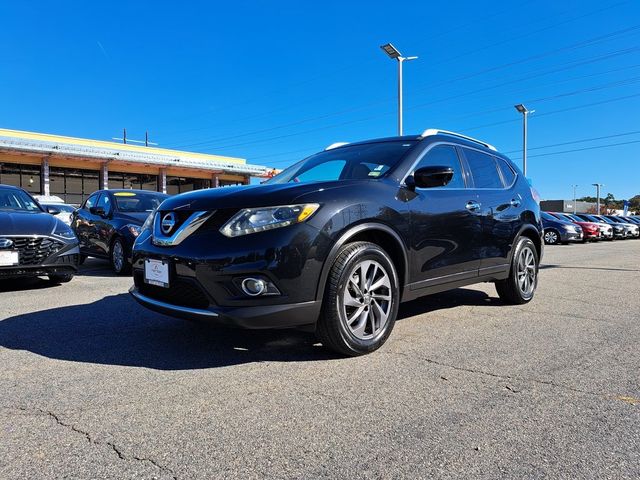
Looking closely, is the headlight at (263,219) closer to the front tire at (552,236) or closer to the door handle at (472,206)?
the door handle at (472,206)

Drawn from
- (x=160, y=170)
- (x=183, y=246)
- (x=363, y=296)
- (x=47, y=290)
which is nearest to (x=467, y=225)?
(x=363, y=296)

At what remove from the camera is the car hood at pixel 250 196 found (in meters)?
3.14

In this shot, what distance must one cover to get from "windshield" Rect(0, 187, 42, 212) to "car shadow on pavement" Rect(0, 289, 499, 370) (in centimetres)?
256

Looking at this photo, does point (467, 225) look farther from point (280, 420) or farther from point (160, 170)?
point (160, 170)

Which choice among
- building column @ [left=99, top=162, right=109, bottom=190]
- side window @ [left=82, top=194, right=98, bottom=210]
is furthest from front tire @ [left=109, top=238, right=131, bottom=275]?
building column @ [left=99, top=162, right=109, bottom=190]

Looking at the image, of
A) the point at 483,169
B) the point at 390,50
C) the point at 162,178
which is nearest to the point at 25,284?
the point at 483,169

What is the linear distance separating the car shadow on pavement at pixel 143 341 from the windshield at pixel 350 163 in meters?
1.35

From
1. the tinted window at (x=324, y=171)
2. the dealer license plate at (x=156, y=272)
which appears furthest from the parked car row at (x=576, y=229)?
the dealer license plate at (x=156, y=272)

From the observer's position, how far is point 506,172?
213 inches

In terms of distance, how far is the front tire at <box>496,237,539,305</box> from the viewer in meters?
5.21

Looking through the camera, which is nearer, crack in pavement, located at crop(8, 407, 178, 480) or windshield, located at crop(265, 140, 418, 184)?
crack in pavement, located at crop(8, 407, 178, 480)

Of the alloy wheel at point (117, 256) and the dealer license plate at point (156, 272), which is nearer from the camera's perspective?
the dealer license plate at point (156, 272)

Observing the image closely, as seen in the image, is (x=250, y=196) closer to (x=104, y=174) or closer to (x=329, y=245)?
(x=329, y=245)

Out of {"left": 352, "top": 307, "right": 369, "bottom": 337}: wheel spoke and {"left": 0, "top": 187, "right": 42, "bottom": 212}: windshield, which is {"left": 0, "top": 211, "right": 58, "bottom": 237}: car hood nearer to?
{"left": 0, "top": 187, "right": 42, "bottom": 212}: windshield
